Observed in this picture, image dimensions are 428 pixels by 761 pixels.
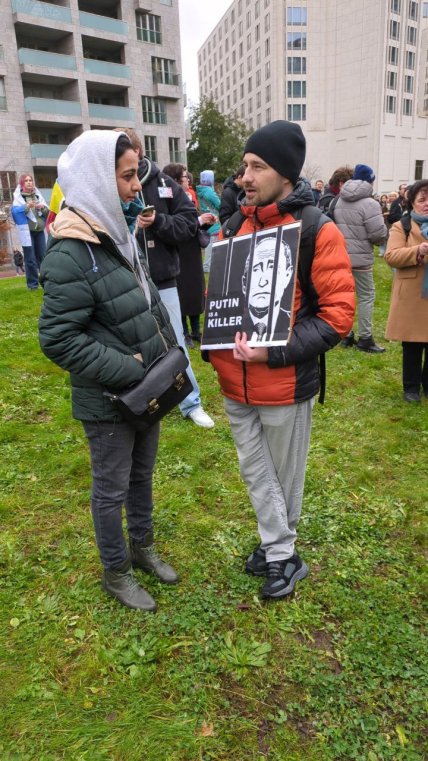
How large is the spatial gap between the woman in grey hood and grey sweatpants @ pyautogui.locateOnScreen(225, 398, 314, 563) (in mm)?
505

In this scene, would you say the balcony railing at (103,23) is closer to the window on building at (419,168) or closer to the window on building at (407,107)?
the window on building at (407,107)

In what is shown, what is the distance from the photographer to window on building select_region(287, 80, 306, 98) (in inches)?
2325

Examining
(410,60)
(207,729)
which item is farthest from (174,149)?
(207,729)

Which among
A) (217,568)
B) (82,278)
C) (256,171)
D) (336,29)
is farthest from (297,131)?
(336,29)

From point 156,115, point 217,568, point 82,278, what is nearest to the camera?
point 82,278

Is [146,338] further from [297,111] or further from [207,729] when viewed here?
[297,111]

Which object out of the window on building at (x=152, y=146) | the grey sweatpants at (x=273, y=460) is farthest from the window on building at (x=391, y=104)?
the grey sweatpants at (x=273, y=460)

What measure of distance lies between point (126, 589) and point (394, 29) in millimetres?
68520

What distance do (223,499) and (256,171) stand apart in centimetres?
219

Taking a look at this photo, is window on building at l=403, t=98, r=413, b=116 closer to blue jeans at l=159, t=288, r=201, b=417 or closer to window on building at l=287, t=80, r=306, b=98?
window on building at l=287, t=80, r=306, b=98

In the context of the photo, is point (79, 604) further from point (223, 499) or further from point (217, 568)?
point (223, 499)

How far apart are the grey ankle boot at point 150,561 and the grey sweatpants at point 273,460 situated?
1.79ft

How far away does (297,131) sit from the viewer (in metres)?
2.25

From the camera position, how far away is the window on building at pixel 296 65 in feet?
192
